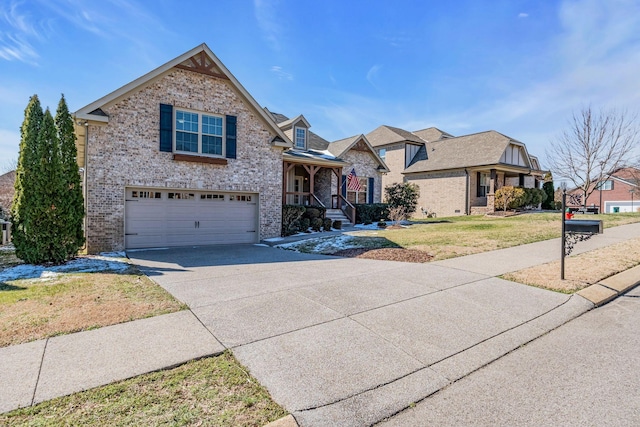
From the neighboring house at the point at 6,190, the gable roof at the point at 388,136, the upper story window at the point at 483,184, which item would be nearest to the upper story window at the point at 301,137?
the gable roof at the point at 388,136

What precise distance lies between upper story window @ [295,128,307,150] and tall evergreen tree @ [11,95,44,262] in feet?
44.7

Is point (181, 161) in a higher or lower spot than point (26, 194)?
higher

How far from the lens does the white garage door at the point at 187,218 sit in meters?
11.5

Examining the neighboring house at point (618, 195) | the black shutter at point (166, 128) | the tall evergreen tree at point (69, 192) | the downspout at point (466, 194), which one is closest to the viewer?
the tall evergreen tree at point (69, 192)

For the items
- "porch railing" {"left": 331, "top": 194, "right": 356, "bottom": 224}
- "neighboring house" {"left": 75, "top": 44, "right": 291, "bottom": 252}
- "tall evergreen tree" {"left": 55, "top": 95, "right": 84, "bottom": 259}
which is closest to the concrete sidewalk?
"tall evergreen tree" {"left": 55, "top": 95, "right": 84, "bottom": 259}

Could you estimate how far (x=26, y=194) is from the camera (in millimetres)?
8523

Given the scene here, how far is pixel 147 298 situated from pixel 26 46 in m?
9.78

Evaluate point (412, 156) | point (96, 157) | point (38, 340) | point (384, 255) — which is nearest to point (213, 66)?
point (96, 157)

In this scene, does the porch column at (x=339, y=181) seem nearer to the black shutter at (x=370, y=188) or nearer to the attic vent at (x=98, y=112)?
the black shutter at (x=370, y=188)

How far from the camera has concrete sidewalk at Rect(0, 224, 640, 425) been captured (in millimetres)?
2959

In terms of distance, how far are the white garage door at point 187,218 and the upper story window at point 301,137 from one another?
8.20 meters

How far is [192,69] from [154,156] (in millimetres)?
3480

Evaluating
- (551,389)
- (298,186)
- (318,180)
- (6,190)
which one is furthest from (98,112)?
(6,190)

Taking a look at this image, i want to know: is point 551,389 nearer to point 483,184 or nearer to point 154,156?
point 154,156
